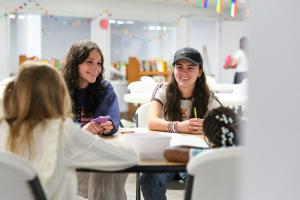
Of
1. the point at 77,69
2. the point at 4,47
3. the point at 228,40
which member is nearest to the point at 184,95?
the point at 77,69

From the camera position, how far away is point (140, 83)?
5410 mm

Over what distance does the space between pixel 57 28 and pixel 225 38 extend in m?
3.97

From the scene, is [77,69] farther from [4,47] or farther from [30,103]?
[4,47]

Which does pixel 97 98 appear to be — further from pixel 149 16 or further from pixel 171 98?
pixel 149 16

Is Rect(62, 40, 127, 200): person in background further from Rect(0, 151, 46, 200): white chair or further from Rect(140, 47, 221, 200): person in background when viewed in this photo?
Rect(0, 151, 46, 200): white chair

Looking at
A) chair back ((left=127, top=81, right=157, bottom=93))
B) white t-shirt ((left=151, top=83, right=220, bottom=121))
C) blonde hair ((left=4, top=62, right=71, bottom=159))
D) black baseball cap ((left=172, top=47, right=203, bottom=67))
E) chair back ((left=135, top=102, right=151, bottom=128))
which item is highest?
black baseball cap ((left=172, top=47, right=203, bottom=67))

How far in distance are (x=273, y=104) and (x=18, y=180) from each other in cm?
85

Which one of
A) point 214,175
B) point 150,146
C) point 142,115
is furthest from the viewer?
point 142,115

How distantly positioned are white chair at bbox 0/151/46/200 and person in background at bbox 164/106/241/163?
48cm

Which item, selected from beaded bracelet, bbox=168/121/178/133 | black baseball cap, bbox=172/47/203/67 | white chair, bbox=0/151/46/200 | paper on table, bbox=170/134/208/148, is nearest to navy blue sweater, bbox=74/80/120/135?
beaded bracelet, bbox=168/121/178/133

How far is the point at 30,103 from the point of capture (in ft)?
5.06

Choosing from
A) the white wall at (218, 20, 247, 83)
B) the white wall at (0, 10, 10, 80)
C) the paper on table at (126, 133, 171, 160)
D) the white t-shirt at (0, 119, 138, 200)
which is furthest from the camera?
the white wall at (218, 20, 247, 83)

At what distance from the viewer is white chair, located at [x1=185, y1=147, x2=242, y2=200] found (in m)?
1.35

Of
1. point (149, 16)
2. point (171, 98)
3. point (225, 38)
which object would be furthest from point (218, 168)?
point (225, 38)
